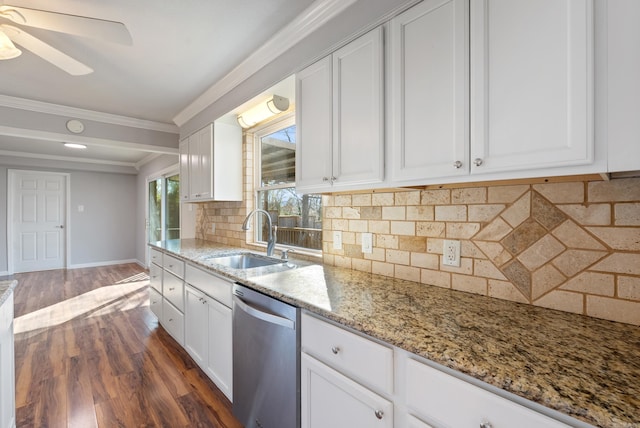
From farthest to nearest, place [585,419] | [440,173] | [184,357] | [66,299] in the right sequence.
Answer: [66,299] < [184,357] < [440,173] < [585,419]

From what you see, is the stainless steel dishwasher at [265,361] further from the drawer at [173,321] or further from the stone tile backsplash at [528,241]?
the drawer at [173,321]

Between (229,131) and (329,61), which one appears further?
(229,131)

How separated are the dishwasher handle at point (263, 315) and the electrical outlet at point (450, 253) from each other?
78 cm

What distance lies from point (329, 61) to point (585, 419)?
67.2 inches

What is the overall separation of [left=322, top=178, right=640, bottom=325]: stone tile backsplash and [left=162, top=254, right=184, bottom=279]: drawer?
1.69m

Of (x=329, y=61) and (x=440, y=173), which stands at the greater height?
(x=329, y=61)

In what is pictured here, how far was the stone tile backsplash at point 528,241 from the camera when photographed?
100cm

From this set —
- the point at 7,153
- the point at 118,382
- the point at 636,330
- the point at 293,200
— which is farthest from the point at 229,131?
the point at 7,153

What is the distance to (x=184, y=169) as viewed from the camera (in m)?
3.66

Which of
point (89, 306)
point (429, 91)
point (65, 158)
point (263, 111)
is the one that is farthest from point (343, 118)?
point (65, 158)

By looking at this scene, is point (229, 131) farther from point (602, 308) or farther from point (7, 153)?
point (7, 153)

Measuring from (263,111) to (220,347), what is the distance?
1.89 meters

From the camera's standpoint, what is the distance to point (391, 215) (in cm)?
169

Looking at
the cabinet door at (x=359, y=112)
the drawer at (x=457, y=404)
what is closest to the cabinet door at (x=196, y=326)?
the cabinet door at (x=359, y=112)
